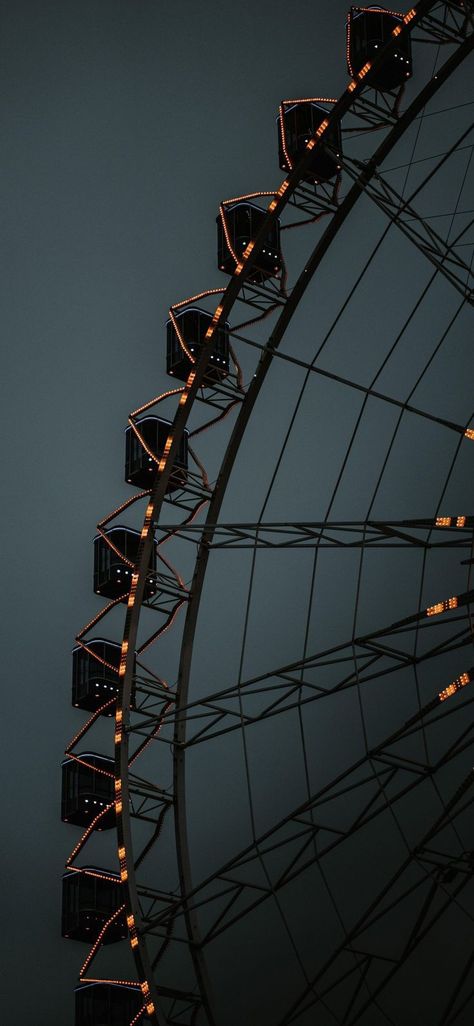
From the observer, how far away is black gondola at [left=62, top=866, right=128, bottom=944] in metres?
30.8

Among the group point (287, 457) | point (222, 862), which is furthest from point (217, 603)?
point (222, 862)

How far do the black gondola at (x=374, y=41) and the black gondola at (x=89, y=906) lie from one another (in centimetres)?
1773

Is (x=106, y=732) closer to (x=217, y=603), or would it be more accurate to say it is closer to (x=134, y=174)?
(x=217, y=603)

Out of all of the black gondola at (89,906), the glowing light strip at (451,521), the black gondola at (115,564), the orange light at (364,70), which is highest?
the orange light at (364,70)

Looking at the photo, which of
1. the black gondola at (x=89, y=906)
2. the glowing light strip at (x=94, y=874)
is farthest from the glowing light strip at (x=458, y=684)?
the black gondola at (x=89, y=906)

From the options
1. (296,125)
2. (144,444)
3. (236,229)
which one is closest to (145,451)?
(144,444)

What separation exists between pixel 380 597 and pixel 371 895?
7727 mm

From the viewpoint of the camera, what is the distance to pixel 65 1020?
36219mm

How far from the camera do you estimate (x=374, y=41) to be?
24.0m

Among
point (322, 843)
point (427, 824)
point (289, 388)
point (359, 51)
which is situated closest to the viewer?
point (359, 51)

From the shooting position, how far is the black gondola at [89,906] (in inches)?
1211

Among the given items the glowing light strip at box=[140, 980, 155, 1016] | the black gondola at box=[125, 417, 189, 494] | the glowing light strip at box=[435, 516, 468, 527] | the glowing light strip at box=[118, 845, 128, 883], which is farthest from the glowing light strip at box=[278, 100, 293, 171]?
the glowing light strip at box=[140, 980, 155, 1016]

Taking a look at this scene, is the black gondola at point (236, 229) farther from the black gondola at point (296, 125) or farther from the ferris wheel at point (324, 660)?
the ferris wheel at point (324, 660)

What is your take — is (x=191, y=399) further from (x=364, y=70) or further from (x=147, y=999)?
(x=147, y=999)
